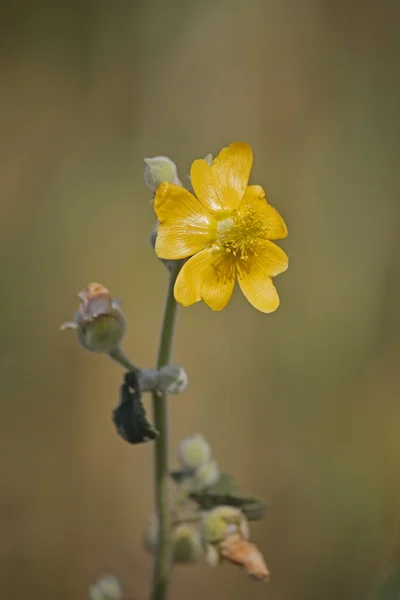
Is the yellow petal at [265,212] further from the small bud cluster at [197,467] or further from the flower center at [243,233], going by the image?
the small bud cluster at [197,467]

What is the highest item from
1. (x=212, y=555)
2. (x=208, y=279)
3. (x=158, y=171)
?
(x=158, y=171)

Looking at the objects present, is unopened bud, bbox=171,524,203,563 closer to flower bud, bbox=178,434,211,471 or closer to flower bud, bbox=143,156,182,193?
flower bud, bbox=178,434,211,471

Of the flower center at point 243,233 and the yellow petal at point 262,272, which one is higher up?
the flower center at point 243,233

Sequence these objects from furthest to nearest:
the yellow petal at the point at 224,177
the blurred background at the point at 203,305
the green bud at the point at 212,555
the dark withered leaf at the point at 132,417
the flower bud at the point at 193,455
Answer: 1. the blurred background at the point at 203,305
2. the flower bud at the point at 193,455
3. the green bud at the point at 212,555
4. the yellow petal at the point at 224,177
5. the dark withered leaf at the point at 132,417

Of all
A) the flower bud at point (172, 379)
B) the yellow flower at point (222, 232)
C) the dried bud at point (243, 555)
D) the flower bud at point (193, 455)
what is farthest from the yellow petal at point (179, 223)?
the dried bud at point (243, 555)

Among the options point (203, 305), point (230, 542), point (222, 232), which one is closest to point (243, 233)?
point (222, 232)

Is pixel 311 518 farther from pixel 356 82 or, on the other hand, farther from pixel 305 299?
pixel 356 82

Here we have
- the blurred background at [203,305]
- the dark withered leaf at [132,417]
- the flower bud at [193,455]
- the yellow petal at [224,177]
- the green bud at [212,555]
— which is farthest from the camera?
the blurred background at [203,305]

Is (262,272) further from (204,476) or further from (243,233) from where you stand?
(204,476)
